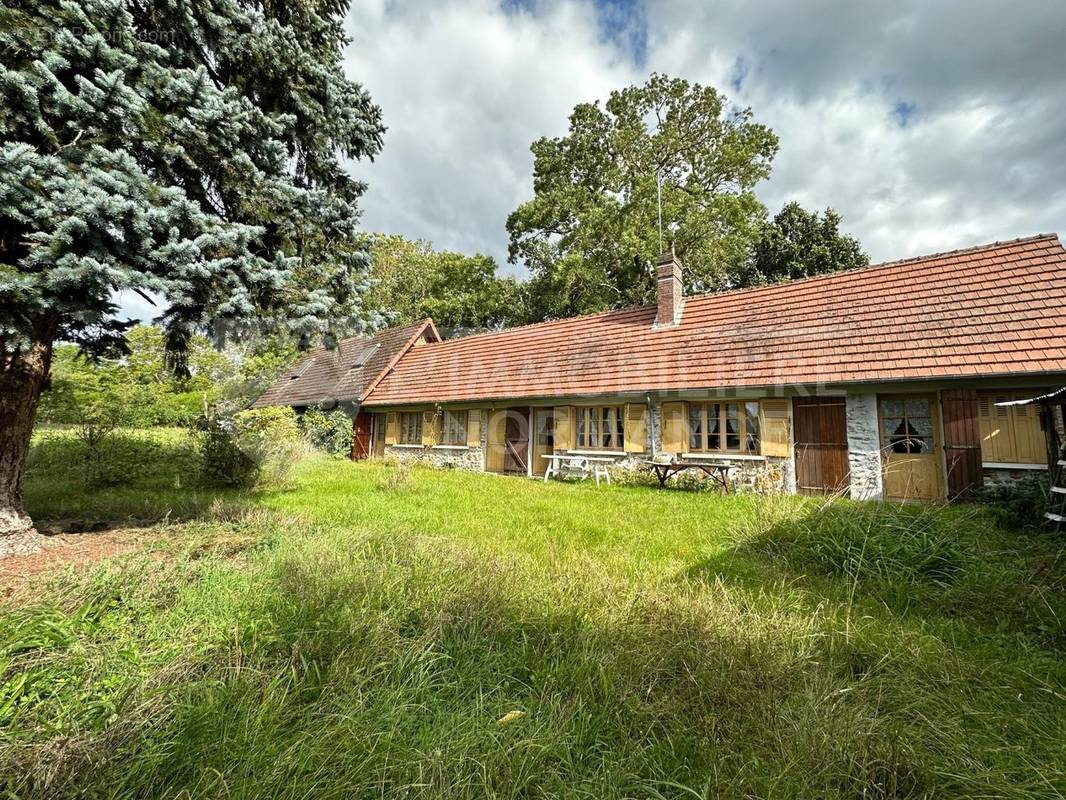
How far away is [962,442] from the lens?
28.5 ft

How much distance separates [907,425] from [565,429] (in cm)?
802

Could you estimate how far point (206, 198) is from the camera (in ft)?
17.0

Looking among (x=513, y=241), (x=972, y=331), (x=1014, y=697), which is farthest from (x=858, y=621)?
(x=513, y=241)

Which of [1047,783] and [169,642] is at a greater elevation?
[169,642]

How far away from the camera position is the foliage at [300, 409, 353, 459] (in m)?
18.8

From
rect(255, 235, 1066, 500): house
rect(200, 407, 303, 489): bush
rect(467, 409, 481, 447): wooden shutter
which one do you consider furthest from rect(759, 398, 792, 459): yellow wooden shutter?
rect(200, 407, 303, 489): bush

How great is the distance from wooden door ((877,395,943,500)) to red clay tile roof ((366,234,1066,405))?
3.02 feet

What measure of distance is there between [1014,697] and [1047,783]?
1.03 m

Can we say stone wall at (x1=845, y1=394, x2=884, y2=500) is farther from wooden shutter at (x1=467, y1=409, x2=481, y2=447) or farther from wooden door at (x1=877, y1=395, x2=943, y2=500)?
wooden shutter at (x1=467, y1=409, x2=481, y2=447)

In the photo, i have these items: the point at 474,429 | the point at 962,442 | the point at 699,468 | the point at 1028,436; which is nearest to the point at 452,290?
the point at 474,429

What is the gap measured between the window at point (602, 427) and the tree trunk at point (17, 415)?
1105cm

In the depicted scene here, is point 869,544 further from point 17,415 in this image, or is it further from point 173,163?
point 17,415

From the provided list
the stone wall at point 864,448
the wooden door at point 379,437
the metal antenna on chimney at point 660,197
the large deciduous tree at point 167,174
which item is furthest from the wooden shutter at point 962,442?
the wooden door at point 379,437

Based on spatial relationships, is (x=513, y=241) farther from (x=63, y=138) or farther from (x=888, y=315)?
(x=63, y=138)
